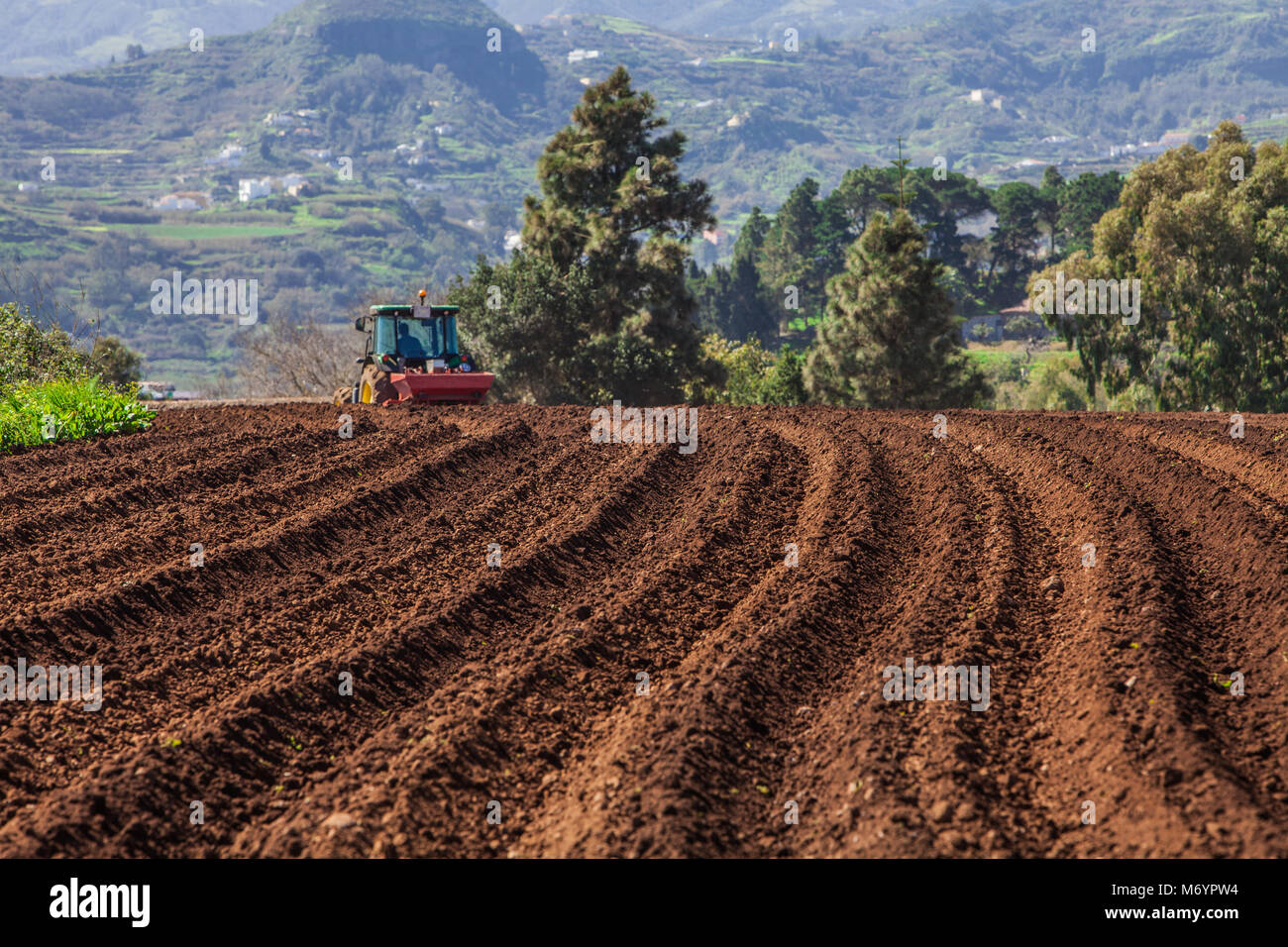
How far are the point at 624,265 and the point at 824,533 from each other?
72.0ft

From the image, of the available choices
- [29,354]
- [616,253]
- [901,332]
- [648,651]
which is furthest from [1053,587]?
[616,253]

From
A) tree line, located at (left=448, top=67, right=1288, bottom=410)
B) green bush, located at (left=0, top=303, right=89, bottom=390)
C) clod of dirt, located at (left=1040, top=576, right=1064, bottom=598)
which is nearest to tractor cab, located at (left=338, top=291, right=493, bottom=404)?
green bush, located at (left=0, top=303, right=89, bottom=390)

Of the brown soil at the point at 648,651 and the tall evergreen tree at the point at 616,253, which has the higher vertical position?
the tall evergreen tree at the point at 616,253

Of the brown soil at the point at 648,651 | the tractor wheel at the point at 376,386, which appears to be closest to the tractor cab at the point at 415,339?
the tractor wheel at the point at 376,386

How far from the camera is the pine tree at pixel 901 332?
27.1 meters

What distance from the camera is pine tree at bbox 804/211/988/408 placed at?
2711 centimetres

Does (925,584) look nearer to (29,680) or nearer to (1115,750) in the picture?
(1115,750)

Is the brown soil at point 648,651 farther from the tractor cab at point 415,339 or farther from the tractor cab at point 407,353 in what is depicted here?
the tractor cab at point 415,339

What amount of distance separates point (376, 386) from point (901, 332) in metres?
14.2

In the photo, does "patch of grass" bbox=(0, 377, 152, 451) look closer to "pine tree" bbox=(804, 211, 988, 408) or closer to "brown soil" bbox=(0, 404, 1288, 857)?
"brown soil" bbox=(0, 404, 1288, 857)

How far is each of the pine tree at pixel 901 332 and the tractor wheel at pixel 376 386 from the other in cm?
1351

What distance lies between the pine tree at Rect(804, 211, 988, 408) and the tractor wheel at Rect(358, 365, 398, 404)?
44.3ft

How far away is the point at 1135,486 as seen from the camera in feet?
35.5

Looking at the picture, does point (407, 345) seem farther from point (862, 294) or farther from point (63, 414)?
point (862, 294)
